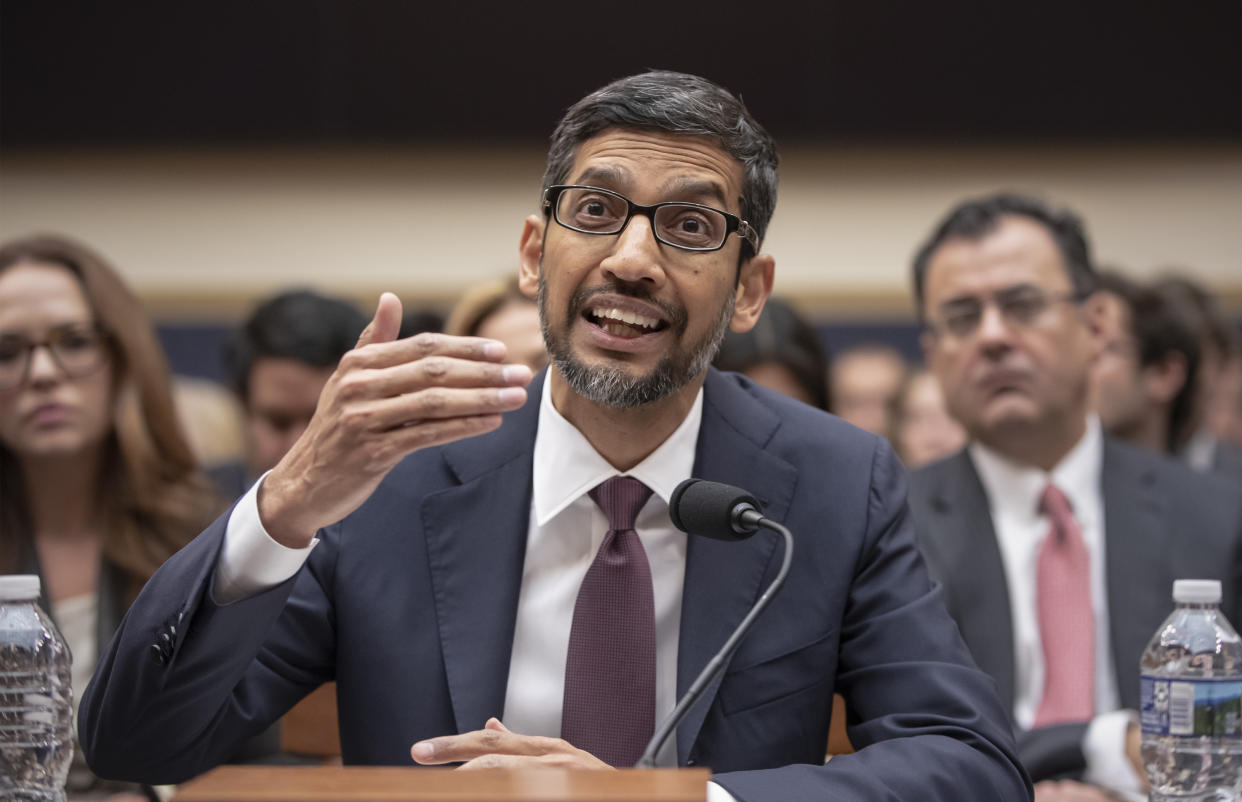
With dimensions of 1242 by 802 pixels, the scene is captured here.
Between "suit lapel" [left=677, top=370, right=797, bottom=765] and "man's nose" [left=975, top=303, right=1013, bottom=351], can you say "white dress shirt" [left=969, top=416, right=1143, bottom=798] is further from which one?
"suit lapel" [left=677, top=370, right=797, bottom=765]

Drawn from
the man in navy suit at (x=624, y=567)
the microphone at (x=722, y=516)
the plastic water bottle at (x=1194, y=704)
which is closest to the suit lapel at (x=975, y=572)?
the plastic water bottle at (x=1194, y=704)

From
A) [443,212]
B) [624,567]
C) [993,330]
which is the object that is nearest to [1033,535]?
[993,330]

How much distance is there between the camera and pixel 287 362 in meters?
3.55

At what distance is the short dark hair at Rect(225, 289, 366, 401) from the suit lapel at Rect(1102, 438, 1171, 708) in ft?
6.21

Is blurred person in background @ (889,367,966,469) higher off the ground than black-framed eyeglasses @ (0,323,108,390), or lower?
lower

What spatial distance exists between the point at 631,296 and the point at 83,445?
4.77 ft

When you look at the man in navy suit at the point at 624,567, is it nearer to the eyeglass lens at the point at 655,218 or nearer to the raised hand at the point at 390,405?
the eyeglass lens at the point at 655,218

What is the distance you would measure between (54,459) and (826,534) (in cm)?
171

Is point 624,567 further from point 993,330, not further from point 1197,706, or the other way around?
point 993,330

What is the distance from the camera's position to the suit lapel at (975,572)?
2.67 metres

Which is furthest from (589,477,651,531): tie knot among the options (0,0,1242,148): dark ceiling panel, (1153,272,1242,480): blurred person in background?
(0,0,1242,148): dark ceiling panel

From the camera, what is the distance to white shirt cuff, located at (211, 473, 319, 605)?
1.58 meters

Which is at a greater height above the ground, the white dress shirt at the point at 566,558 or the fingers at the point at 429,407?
the fingers at the point at 429,407

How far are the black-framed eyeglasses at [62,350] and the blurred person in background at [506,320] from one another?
83cm
